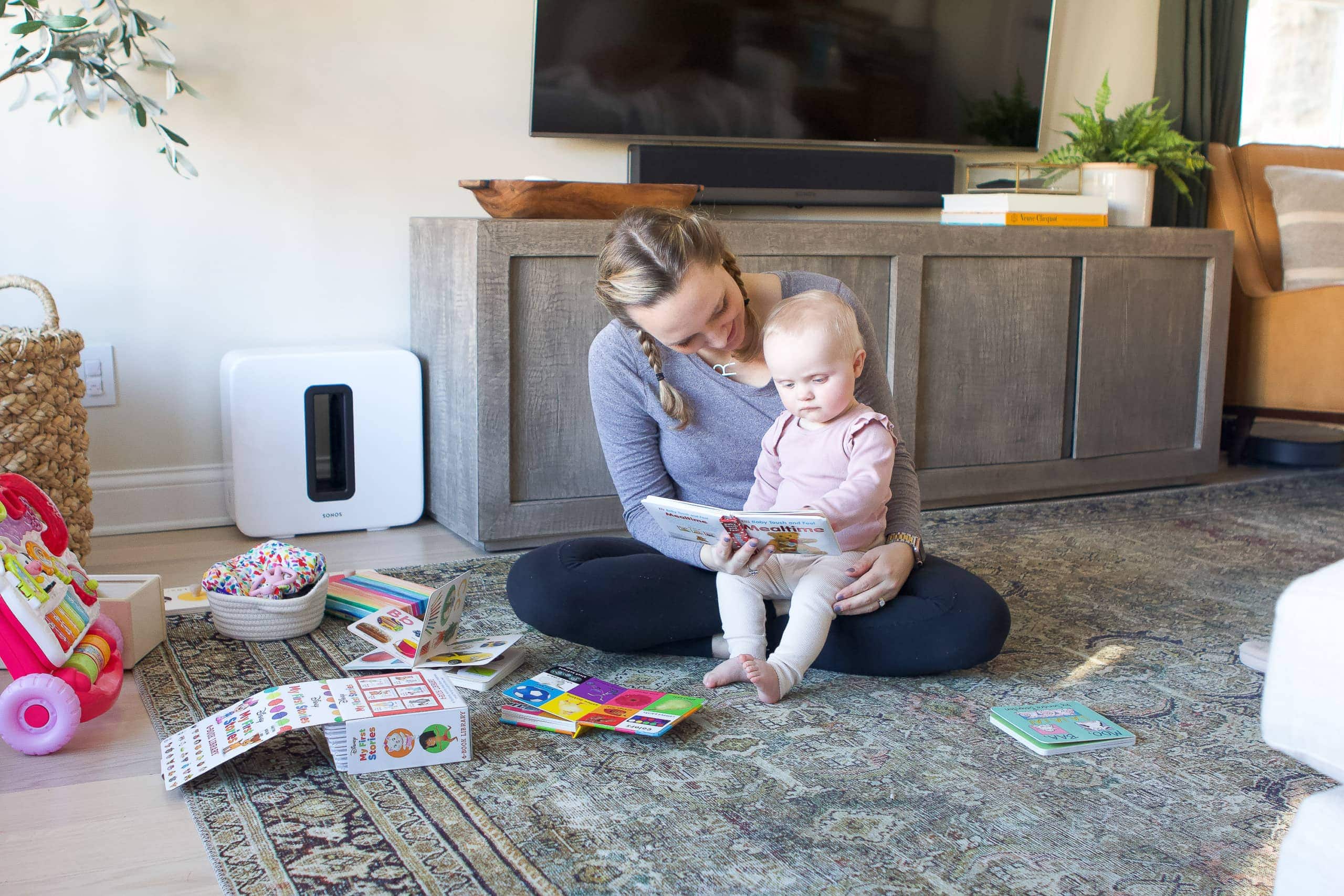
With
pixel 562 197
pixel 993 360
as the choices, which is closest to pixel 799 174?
pixel 993 360

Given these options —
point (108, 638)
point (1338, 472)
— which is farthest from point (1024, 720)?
point (1338, 472)

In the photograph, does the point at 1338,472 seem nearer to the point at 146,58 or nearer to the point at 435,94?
the point at 435,94

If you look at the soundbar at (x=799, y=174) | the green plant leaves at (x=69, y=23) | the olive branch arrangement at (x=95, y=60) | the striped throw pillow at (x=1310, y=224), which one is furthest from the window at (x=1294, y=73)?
the green plant leaves at (x=69, y=23)

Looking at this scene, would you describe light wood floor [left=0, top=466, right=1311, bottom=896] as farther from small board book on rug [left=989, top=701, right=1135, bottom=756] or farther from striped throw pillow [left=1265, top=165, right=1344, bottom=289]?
striped throw pillow [left=1265, top=165, right=1344, bottom=289]

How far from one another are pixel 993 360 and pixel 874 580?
1412 millimetres

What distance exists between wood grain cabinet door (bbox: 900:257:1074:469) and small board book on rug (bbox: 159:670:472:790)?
1654 millimetres

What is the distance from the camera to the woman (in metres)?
1.50

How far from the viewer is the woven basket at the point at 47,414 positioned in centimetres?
192

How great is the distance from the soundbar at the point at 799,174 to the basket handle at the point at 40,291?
133 centimetres

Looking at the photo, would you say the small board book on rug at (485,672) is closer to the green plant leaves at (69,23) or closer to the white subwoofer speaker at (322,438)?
the white subwoofer speaker at (322,438)

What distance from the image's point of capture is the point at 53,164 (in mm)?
2334

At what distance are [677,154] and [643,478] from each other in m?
1.32

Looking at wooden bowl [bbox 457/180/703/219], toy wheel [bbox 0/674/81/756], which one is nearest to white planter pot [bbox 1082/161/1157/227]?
wooden bowl [bbox 457/180/703/219]

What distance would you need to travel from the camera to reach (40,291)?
2061 mm
